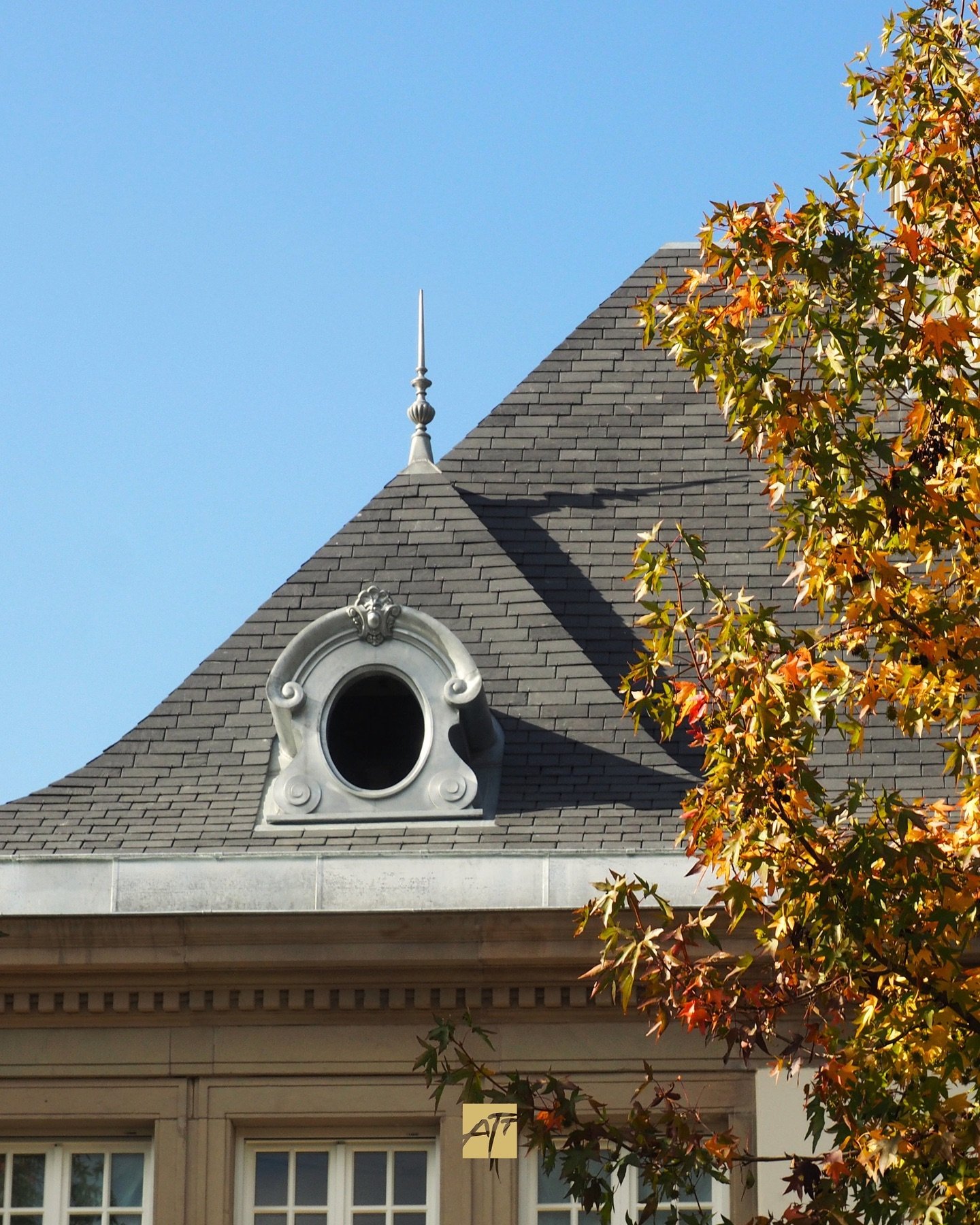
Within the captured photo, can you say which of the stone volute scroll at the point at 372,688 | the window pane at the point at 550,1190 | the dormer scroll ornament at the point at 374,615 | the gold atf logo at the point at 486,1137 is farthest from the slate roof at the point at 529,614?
the window pane at the point at 550,1190

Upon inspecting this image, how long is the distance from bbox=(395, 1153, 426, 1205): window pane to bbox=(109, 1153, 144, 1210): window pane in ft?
4.82

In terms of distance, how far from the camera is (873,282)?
28.1 ft

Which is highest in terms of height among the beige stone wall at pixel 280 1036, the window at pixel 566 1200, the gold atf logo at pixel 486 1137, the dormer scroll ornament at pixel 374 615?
the dormer scroll ornament at pixel 374 615

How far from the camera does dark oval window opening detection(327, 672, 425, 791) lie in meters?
13.4

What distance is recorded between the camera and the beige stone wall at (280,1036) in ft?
39.5

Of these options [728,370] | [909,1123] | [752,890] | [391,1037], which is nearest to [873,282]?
[728,370]

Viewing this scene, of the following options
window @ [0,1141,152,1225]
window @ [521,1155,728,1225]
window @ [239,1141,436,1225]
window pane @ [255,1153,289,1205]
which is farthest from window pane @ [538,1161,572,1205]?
window @ [0,1141,152,1225]

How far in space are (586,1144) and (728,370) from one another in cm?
313

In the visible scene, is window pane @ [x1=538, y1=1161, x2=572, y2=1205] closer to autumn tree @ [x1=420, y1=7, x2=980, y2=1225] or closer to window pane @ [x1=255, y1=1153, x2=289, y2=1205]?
window pane @ [x1=255, y1=1153, x2=289, y2=1205]

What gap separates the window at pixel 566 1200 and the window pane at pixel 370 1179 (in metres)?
0.83

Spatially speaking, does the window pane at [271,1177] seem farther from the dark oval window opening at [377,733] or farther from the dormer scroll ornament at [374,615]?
the dormer scroll ornament at [374,615]

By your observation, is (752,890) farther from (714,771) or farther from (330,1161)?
(330,1161)

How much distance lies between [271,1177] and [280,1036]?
818 millimetres

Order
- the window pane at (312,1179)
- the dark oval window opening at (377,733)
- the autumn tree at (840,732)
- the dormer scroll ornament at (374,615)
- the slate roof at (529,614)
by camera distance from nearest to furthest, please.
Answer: the autumn tree at (840,732), the window pane at (312,1179), the slate roof at (529,614), the dormer scroll ornament at (374,615), the dark oval window opening at (377,733)
